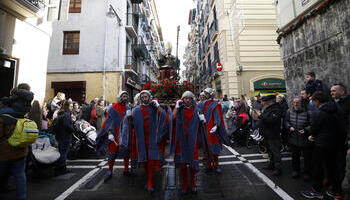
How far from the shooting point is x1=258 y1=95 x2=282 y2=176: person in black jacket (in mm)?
3891

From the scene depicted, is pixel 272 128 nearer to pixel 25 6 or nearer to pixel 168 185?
pixel 168 185

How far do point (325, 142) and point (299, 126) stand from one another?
92cm

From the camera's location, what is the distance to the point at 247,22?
512 inches

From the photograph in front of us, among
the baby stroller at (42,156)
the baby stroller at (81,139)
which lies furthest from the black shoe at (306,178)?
the baby stroller at (81,139)

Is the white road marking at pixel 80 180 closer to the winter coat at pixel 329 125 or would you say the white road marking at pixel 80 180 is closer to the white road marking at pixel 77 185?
the white road marking at pixel 77 185

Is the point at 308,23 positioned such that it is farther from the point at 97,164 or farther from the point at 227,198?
the point at 97,164

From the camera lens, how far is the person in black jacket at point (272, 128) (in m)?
3.89

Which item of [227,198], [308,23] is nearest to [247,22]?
[308,23]

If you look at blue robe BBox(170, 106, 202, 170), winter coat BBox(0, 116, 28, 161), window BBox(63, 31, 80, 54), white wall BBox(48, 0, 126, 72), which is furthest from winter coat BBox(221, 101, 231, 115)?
window BBox(63, 31, 80, 54)

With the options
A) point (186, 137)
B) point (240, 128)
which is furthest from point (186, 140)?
point (240, 128)

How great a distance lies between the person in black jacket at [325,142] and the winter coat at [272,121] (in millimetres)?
990

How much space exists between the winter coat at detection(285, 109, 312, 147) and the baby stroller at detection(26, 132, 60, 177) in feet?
17.5

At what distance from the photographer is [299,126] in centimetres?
365

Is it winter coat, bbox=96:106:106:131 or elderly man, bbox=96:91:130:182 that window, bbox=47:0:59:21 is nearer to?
winter coat, bbox=96:106:106:131
